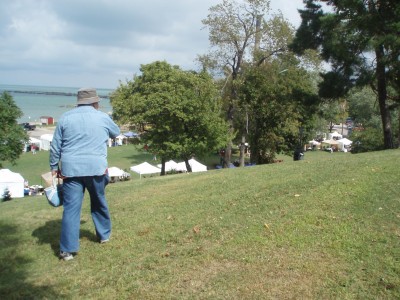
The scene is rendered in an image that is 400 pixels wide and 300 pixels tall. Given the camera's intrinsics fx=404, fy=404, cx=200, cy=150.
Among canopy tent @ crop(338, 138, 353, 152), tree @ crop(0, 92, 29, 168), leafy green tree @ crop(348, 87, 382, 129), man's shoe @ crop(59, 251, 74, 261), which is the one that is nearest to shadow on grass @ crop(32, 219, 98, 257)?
man's shoe @ crop(59, 251, 74, 261)

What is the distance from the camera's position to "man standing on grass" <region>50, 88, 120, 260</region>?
4344 mm

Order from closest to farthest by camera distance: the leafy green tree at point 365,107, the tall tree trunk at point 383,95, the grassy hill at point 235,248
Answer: the grassy hill at point 235,248 → the tall tree trunk at point 383,95 → the leafy green tree at point 365,107

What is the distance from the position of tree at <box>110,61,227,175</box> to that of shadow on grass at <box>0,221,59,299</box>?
1913 centimetres

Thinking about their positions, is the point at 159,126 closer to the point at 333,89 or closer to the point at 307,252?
the point at 333,89

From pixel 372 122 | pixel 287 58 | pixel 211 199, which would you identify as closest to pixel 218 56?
pixel 287 58

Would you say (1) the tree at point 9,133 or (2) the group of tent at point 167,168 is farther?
(2) the group of tent at point 167,168

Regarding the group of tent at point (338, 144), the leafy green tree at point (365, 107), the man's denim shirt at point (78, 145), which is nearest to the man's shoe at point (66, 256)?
the man's denim shirt at point (78, 145)

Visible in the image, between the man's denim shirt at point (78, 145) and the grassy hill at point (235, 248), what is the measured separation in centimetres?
95

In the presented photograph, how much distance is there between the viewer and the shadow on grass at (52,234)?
491 cm

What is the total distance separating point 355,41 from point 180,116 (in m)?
11.5

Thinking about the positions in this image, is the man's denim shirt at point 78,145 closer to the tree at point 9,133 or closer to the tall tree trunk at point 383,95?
the tall tree trunk at point 383,95

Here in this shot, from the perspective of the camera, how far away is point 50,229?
562cm

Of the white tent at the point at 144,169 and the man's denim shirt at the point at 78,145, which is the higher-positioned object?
the man's denim shirt at the point at 78,145

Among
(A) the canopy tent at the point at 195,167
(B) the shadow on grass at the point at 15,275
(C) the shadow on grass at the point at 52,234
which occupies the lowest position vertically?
(A) the canopy tent at the point at 195,167
